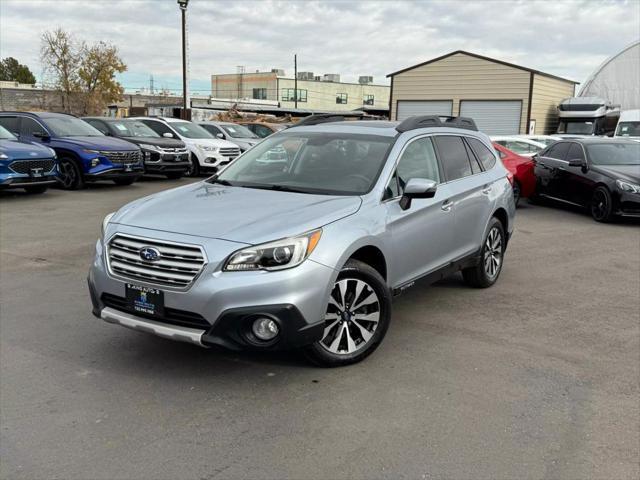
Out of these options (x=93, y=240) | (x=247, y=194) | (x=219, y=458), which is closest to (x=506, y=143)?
(x=93, y=240)

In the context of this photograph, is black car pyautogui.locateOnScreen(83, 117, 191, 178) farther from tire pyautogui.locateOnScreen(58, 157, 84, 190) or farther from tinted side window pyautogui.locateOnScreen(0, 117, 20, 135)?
tinted side window pyautogui.locateOnScreen(0, 117, 20, 135)

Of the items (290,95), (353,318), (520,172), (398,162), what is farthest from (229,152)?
(290,95)

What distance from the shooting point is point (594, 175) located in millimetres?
11484

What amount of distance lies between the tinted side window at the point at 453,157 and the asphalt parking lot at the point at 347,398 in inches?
49.7

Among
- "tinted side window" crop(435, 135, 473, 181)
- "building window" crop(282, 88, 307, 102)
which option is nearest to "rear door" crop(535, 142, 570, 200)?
"tinted side window" crop(435, 135, 473, 181)

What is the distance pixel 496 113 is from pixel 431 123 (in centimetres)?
2621

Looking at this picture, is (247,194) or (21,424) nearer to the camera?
(21,424)

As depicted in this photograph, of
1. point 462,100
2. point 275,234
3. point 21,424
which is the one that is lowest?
point 21,424

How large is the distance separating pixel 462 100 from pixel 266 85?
5238 centimetres

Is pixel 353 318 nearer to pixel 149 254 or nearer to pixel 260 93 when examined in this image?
pixel 149 254

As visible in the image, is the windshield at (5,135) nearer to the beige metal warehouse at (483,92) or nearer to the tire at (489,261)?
the tire at (489,261)

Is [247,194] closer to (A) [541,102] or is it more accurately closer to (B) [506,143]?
(B) [506,143]

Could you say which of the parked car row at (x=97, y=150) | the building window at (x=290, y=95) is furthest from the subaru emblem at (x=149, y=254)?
the building window at (x=290, y=95)

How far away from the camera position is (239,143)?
19.3 meters
